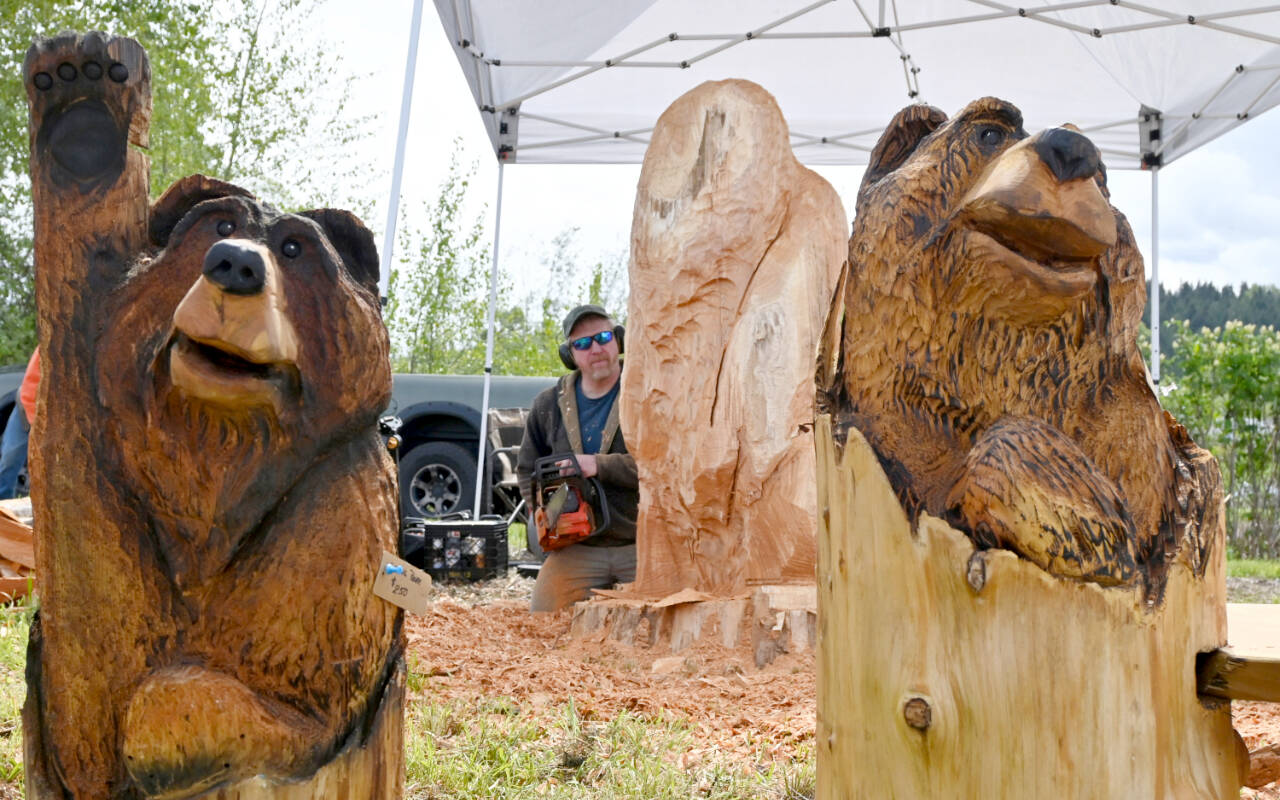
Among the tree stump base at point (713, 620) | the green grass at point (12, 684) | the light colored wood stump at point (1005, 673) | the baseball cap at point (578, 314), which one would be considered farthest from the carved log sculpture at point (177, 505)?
the baseball cap at point (578, 314)

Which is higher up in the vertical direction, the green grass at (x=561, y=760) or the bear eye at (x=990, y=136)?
the bear eye at (x=990, y=136)

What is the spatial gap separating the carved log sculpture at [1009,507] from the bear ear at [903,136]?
2.7 inches

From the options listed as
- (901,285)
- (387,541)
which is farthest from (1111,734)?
(387,541)

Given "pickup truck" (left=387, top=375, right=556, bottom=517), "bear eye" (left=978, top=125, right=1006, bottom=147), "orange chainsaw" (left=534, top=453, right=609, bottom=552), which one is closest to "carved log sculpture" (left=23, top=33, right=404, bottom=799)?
"bear eye" (left=978, top=125, right=1006, bottom=147)

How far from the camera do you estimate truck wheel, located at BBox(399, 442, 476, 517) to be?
863cm

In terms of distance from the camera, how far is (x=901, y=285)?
1616 millimetres

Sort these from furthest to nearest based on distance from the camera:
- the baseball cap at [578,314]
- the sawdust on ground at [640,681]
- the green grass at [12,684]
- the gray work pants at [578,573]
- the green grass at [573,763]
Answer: the baseball cap at [578,314] → the gray work pants at [578,573] → the sawdust on ground at [640,681] → the green grass at [12,684] → the green grass at [573,763]

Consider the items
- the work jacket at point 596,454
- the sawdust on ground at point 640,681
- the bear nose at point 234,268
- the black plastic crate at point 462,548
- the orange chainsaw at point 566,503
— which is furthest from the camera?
the black plastic crate at point 462,548

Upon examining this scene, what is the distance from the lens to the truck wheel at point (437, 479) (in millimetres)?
8633

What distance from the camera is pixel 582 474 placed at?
4.77 m

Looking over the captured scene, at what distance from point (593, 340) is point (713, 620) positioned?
1.63 meters

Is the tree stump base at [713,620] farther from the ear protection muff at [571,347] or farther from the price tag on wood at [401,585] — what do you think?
the price tag on wood at [401,585]

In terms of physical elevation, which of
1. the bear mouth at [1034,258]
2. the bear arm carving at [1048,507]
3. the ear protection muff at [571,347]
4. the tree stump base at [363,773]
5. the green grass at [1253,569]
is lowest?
the green grass at [1253,569]

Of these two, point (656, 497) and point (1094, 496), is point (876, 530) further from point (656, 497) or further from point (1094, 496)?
point (656, 497)
